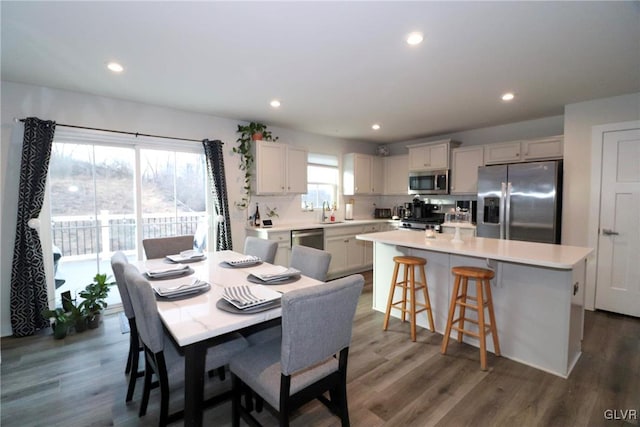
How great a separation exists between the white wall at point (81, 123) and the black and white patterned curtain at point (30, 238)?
5.8 inches

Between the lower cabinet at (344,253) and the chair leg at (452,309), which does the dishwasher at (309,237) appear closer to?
the lower cabinet at (344,253)

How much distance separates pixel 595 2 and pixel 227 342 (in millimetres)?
2983

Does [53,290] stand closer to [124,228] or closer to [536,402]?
[124,228]

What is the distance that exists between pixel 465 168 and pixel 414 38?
320 cm

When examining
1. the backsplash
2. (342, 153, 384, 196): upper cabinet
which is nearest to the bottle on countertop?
the backsplash

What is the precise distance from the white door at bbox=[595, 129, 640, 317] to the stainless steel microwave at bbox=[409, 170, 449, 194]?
1.94 meters

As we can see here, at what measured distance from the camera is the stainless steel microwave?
16.4 ft

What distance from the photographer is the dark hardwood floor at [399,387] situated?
187 cm

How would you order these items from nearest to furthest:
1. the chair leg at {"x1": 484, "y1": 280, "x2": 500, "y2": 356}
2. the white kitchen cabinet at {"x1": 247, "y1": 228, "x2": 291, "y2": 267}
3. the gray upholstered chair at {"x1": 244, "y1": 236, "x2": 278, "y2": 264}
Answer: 1. the chair leg at {"x1": 484, "y1": 280, "x2": 500, "y2": 356}
2. the gray upholstered chair at {"x1": 244, "y1": 236, "x2": 278, "y2": 264}
3. the white kitchen cabinet at {"x1": 247, "y1": 228, "x2": 291, "y2": 267}

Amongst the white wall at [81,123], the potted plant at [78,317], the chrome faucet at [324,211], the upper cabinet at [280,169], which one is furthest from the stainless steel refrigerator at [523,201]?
the potted plant at [78,317]

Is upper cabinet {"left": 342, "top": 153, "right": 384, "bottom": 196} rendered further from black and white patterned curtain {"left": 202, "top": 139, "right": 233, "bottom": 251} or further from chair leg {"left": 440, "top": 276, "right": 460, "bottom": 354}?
chair leg {"left": 440, "top": 276, "right": 460, "bottom": 354}

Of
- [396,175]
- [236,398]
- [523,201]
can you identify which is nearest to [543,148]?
[523,201]

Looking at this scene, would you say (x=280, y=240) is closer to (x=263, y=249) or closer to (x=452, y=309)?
(x=263, y=249)

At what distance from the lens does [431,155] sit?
5.16m
